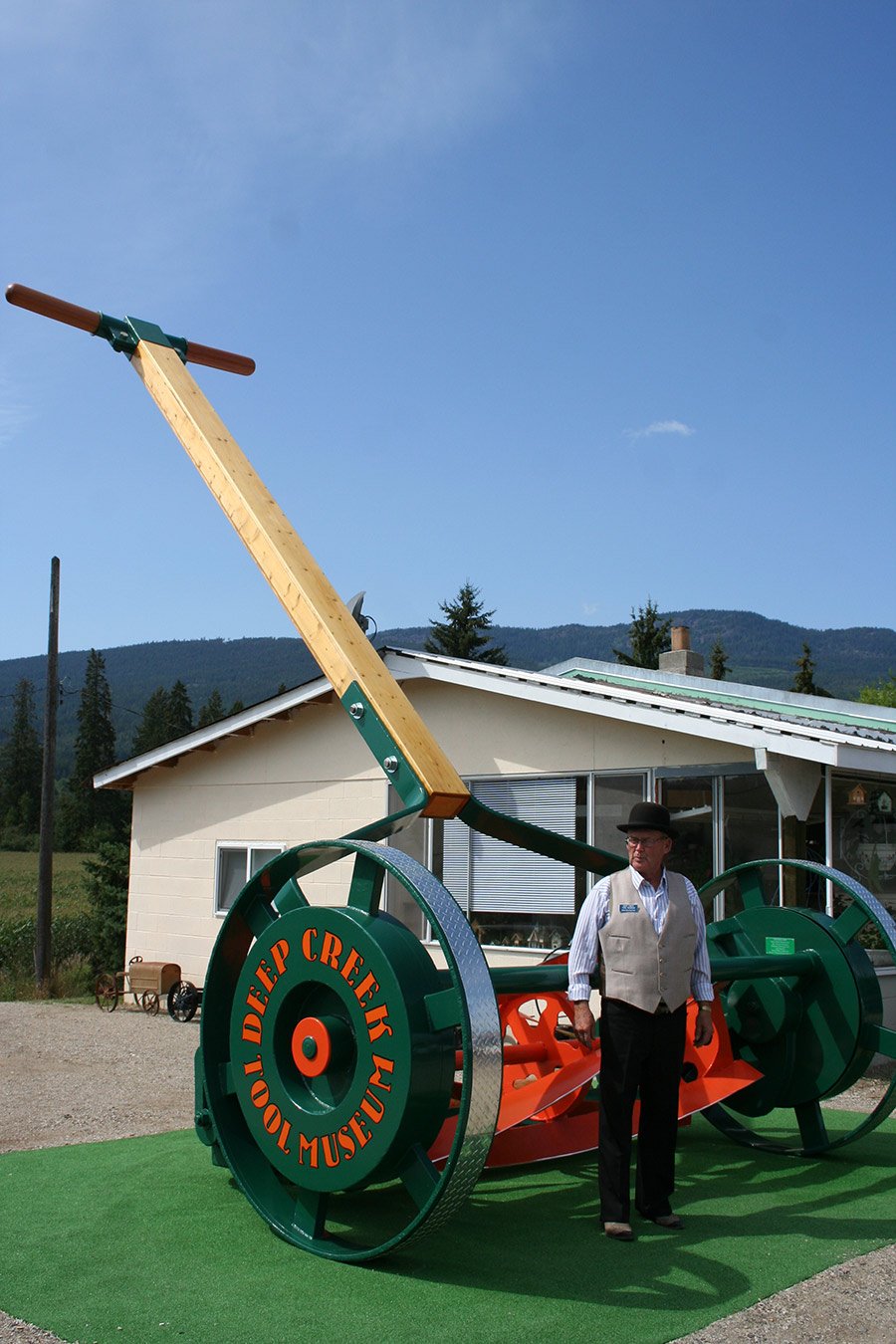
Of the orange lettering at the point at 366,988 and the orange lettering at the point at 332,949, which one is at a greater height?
the orange lettering at the point at 332,949

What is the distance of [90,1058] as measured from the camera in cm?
1096

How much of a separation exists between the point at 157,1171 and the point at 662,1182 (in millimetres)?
2495

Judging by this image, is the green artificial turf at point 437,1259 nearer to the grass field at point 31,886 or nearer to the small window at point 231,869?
the small window at point 231,869

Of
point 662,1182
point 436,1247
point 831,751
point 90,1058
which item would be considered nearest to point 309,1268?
point 436,1247

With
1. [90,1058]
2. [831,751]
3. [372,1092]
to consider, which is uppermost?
[831,751]

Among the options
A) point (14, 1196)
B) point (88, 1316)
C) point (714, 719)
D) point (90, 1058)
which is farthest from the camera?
point (90, 1058)

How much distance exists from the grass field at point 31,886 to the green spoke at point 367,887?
1117 inches

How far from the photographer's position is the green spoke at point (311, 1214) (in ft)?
15.7

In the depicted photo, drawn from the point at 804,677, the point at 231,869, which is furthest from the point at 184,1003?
the point at 804,677

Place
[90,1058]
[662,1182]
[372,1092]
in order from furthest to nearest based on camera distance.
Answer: [90,1058] → [662,1182] → [372,1092]

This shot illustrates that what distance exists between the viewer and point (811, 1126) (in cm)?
652

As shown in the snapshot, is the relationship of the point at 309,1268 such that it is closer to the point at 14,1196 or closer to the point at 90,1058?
the point at 14,1196

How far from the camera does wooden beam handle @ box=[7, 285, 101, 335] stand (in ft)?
23.6

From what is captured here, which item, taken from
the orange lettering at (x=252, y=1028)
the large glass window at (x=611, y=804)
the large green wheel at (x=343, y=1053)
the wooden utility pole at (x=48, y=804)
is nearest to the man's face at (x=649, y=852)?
the large green wheel at (x=343, y=1053)
